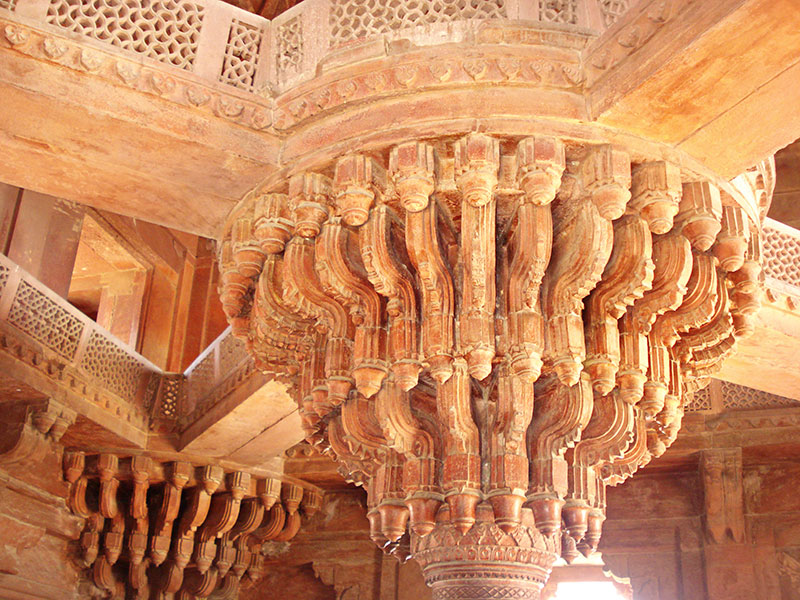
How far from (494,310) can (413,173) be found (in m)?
0.66

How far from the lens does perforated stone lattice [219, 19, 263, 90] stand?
4.38 metres

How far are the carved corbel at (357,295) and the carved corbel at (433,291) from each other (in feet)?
0.82

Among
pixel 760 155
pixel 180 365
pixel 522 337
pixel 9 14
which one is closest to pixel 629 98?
pixel 760 155

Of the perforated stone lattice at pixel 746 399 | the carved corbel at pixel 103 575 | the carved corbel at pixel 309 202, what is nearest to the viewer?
the carved corbel at pixel 309 202

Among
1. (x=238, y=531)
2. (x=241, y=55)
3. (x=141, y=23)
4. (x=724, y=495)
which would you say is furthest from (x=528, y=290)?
(x=238, y=531)

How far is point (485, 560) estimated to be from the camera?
4039mm

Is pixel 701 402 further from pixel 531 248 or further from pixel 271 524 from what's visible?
pixel 531 248

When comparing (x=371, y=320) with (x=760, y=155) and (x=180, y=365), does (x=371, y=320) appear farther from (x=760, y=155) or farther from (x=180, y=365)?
(x=180, y=365)

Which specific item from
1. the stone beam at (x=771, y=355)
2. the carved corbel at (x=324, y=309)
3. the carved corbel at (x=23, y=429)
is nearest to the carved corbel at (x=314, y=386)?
the carved corbel at (x=324, y=309)

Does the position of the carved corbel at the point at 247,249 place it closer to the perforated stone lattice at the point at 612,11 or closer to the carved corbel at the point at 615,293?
the carved corbel at the point at 615,293

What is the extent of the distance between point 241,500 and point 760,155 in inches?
226

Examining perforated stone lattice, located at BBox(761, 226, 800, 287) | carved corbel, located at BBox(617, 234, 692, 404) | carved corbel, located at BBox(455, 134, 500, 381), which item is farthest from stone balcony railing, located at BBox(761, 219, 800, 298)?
carved corbel, located at BBox(455, 134, 500, 381)

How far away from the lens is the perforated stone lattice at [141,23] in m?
4.15

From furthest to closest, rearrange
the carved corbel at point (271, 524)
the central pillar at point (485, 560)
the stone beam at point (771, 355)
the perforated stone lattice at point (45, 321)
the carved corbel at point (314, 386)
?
the carved corbel at point (271, 524) → the perforated stone lattice at point (45, 321) → the stone beam at point (771, 355) → the carved corbel at point (314, 386) → the central pillar at point (485, 560)
